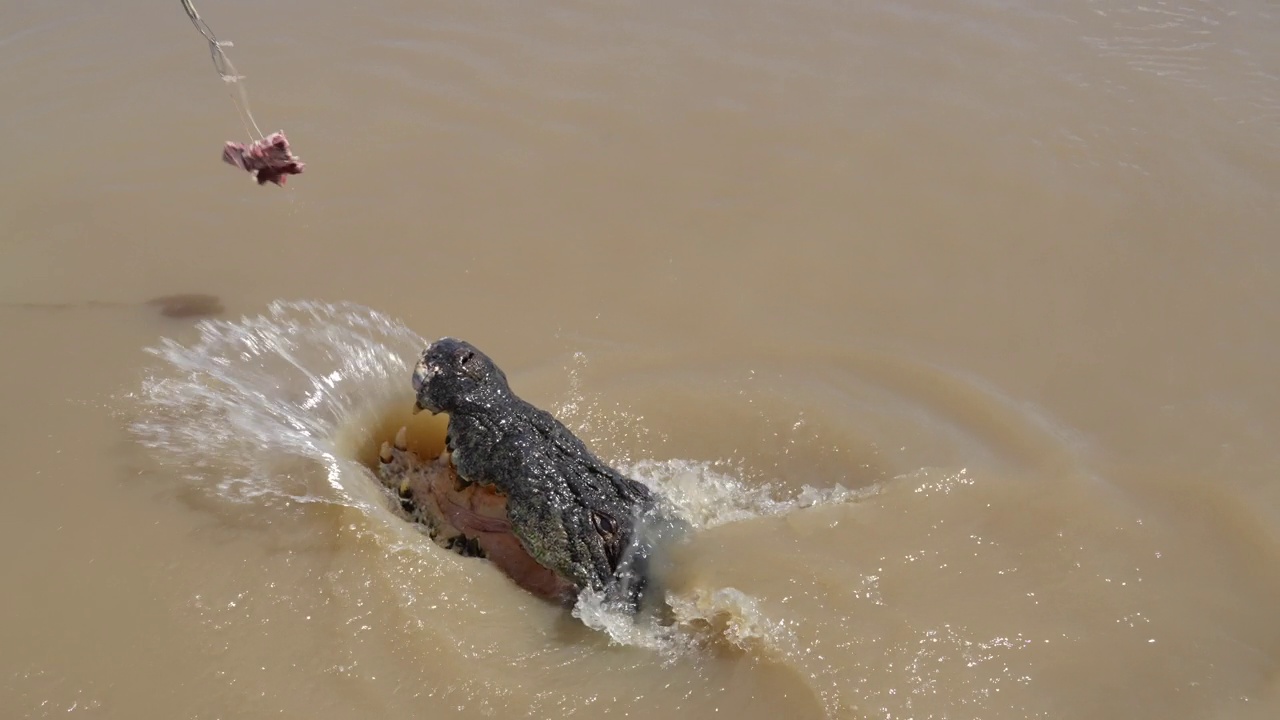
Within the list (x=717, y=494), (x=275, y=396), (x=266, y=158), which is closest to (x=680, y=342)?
(x=717, y=494)

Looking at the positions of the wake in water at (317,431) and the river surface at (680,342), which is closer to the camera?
the river surface at (680,342)

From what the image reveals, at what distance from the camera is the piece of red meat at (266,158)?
10.6ft

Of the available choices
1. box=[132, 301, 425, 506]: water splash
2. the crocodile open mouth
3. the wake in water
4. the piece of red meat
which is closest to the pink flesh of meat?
the crocodile open mouth

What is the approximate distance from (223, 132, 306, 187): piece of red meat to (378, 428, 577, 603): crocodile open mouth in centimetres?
106

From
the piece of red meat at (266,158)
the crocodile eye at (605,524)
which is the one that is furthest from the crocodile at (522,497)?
the piece of red meat at (266,158)

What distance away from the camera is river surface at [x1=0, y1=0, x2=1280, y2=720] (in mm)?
2729

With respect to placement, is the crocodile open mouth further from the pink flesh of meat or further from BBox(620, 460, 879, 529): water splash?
BBox(620, 460, 879, 529): water splash

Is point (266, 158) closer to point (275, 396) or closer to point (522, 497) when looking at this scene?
point (275, 396)

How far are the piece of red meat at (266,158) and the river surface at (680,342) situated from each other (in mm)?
807

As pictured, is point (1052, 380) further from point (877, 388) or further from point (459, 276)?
point (459, 276)

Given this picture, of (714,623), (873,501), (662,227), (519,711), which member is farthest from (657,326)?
(519,711)

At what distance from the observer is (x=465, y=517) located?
327 cm

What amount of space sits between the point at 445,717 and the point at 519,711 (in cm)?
21

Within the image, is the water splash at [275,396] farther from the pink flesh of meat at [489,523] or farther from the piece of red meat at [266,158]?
the piece of red meat at [266,158]
